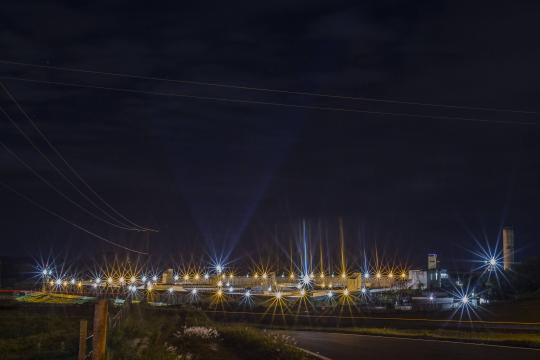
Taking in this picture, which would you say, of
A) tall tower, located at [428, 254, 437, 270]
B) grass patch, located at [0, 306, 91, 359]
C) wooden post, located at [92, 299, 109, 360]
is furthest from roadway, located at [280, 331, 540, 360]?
tall tower, located at [428, 254, 437, 270]

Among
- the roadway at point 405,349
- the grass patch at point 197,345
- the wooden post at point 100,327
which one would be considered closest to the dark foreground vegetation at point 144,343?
the grass patch at point 197,345

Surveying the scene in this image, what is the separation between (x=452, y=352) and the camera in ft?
78.9

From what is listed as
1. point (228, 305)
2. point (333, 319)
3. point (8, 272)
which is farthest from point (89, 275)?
point (333, 319)

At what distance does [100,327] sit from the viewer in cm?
1229

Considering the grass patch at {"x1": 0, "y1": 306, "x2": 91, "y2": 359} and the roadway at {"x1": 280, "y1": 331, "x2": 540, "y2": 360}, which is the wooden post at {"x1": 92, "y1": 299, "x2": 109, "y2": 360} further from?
the roadway at {"x1": 280, "y1": 331, "x2": 540, "y2": 360}

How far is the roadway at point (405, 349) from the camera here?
75.4 feet

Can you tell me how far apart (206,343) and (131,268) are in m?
93.0

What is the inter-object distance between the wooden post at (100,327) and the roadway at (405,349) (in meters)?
12.3

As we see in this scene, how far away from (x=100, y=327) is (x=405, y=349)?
15998 millimetres

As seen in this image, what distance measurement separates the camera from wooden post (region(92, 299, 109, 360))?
12.1 metres

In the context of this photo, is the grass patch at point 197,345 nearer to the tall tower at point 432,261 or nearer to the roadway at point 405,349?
the roadway at point 405,349

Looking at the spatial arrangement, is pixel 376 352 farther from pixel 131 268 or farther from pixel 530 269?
pixel 131 268

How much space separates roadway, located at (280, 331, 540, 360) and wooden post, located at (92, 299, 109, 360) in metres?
12.3

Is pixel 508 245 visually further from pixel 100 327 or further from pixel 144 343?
pixel 100 327
